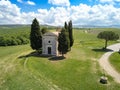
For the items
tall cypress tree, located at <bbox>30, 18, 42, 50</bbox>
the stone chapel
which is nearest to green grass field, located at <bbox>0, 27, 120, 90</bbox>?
the stone chapel

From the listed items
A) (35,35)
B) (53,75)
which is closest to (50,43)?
(35,35)

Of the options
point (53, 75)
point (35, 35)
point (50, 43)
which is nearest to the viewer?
point (53, 75)

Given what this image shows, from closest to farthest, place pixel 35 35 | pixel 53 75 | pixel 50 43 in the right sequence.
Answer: pixel 53 75 < pixel 50 43 < pixel 35 35

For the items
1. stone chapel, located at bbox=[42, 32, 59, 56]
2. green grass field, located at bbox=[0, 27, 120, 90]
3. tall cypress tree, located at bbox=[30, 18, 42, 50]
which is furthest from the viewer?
tall cypress tree, located at bbox=[30, 18, 42, 50]

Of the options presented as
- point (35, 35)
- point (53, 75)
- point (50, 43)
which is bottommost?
point (53, 75)

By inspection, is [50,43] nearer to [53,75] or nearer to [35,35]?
[35,35]

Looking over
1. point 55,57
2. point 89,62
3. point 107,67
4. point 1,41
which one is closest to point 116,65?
point 107,67

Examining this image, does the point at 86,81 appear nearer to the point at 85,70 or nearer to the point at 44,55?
the point at 85,70

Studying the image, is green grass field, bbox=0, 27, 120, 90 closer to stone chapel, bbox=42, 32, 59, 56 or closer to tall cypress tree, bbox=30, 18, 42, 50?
stone chapel, bbox=42, 32, 59, 56

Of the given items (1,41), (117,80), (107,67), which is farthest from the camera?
(1,41)
